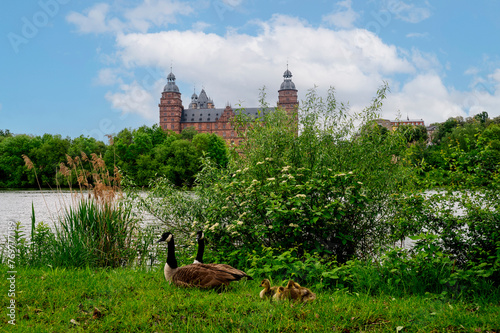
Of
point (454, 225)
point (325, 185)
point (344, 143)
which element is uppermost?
point (344, 143)

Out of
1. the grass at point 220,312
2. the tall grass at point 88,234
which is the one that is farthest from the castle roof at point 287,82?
the grass at point 220,312

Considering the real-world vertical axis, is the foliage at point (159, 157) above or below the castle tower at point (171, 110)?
below

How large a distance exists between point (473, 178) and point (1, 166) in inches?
2165

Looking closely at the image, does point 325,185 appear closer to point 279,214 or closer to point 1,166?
point 279,214

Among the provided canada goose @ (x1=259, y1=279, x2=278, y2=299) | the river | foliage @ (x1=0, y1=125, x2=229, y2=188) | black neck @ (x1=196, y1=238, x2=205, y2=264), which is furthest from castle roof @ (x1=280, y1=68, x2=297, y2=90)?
canada goose @ (x1=259, y1=279, x2=278, y2=299)

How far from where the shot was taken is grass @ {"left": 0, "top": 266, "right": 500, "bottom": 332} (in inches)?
147

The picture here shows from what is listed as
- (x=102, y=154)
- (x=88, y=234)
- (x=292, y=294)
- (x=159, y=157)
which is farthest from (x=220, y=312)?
(x=102, y=154)

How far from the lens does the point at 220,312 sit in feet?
13.1

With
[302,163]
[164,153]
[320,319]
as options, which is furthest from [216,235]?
[164,153]

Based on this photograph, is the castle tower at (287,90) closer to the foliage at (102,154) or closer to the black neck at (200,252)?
the foliage at (102,154)

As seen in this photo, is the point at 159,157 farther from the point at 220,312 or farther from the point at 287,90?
the point at 287,90

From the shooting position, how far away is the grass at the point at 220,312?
12.3ft

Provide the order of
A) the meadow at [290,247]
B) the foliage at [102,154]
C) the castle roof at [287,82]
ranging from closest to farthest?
the meadow at [290,247] < the foliage at [102,154] < the castle roof at [287,82]

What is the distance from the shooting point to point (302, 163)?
7352 millimetres
